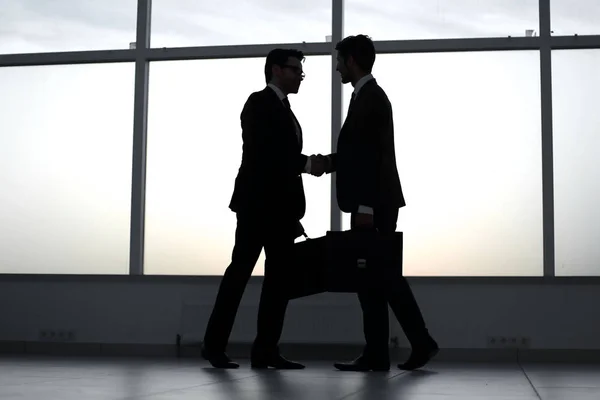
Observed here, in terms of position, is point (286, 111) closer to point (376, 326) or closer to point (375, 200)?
point (375, 200)

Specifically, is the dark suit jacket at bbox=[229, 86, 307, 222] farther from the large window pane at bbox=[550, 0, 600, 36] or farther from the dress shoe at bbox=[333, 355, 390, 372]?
the large window pane at bbox=[550, 0, 600, 36]

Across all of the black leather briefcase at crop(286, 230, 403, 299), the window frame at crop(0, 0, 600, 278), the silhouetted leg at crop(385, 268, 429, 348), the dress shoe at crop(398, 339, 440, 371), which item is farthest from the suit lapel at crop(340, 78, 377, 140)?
the window frame at crop(0, 0, 600, 278)

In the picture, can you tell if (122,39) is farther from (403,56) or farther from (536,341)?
(536,341)

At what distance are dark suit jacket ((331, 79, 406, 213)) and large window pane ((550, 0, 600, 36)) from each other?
1.81m

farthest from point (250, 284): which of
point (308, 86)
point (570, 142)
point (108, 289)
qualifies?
point (570, 142)

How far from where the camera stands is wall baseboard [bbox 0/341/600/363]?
5.28 m

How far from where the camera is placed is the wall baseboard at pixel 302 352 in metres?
5.28

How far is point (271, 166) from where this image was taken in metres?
4.41

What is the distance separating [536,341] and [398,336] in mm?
759

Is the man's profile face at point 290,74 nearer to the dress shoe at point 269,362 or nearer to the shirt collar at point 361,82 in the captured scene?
the shirt collar at point 361,82

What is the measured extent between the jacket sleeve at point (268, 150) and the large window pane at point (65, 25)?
6.32 feet

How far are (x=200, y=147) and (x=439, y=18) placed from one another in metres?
1.65

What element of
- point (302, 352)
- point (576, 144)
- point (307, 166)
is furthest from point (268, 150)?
point (576, 144)

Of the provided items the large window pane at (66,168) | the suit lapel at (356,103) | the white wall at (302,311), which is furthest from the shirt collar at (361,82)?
the large window pane at (66,168)
